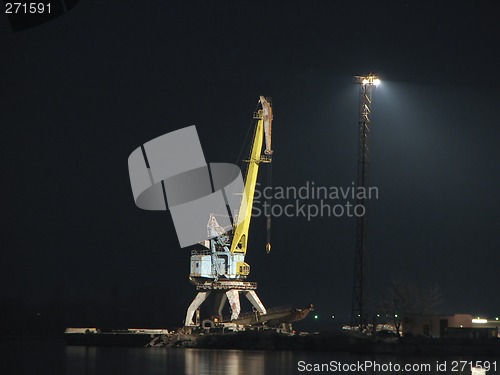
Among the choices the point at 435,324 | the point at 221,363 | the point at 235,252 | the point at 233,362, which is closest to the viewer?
the point at 221,363

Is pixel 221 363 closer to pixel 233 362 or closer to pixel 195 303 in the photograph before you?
pixel 233 362

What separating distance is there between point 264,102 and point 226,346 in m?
20.1

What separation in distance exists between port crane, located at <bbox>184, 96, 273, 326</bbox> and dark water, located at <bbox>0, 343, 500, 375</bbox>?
9.51 m

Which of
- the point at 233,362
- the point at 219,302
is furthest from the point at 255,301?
the point at 233,362

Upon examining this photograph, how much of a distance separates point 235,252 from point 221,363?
2330 centimetres

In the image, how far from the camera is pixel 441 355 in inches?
2987

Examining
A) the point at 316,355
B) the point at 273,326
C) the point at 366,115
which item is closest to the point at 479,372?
the point at 316,355

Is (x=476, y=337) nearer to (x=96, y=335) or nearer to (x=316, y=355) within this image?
(x=316, y=355)

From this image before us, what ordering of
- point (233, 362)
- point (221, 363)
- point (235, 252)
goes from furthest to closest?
point (235, 252)
point (233, 362)
point (221, 363)

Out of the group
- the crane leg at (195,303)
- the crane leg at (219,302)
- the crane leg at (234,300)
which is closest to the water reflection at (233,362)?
the crane leg at (234,300)

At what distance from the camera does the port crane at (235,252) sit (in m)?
94.5

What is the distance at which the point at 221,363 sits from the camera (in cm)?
7200

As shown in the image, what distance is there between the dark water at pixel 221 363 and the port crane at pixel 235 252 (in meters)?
9.51

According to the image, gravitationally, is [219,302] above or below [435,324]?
above
